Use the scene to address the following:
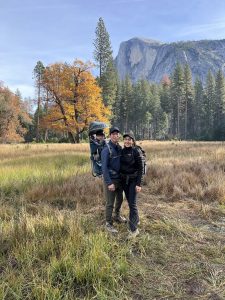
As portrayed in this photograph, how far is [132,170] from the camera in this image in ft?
18.8

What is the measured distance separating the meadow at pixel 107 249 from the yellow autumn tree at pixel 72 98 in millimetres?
28045

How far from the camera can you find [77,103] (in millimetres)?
36594

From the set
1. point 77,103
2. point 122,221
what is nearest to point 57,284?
point 122,221

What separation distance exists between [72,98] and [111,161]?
3176 cm

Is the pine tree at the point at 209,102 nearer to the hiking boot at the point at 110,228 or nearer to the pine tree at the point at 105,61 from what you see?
the pine tree at the point at 105,61

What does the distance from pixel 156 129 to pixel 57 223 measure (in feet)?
283

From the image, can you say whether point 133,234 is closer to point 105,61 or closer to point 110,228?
point 110,228

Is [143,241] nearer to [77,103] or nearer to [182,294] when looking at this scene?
[182,294]

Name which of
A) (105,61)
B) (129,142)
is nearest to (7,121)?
(105,61)

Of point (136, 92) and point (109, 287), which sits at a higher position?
point (136, 92)

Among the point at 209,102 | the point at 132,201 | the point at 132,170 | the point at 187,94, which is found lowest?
the point at 132,201

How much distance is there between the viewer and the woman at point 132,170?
223 inches

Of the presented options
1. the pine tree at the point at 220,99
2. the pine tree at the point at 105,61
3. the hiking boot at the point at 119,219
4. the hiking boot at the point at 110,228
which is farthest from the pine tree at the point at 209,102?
the hiking boot at the point at 110,228

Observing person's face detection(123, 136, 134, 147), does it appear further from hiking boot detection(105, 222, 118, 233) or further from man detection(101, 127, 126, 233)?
hiking boot detection(105, 222, 118, 233)
